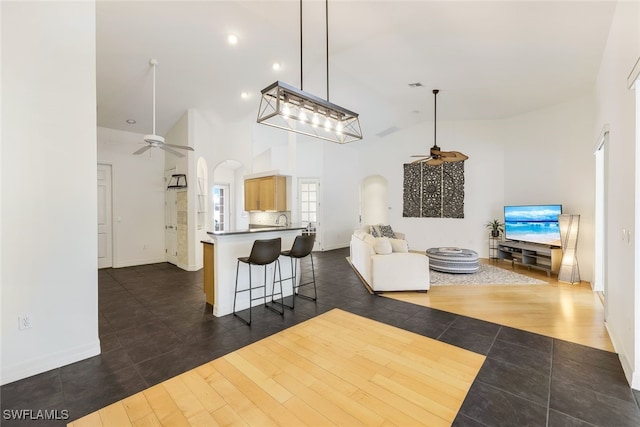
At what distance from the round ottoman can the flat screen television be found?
52.6 inches

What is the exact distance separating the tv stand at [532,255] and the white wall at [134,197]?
26.4 feet

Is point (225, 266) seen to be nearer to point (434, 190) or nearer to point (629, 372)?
point (629, 372)

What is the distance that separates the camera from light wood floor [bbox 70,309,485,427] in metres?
1.76

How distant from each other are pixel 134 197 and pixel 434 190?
757 cm

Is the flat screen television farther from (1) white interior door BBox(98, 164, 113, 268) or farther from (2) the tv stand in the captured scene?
(1) white interior door BBox(98, 164, 113, 268)

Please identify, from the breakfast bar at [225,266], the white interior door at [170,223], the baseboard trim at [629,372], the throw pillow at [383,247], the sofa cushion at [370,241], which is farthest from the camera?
the white interior door at [170,223]

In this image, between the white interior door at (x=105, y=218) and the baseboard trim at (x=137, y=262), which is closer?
the white interior door at (x=105, y=218)

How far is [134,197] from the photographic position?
249 inches

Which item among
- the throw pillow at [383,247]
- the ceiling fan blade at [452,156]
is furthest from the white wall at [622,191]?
the throw pillow at [383,247]

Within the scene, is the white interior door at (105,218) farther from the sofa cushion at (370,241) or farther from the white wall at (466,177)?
the white wall at (466,177)

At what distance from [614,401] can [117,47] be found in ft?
20.9

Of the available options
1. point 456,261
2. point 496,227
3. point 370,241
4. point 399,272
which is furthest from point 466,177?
point 399,272

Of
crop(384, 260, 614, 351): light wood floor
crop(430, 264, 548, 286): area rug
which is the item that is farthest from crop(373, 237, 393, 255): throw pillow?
crop(430, 264, 548, 286): area rug

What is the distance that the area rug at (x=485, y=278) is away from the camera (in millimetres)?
4772
